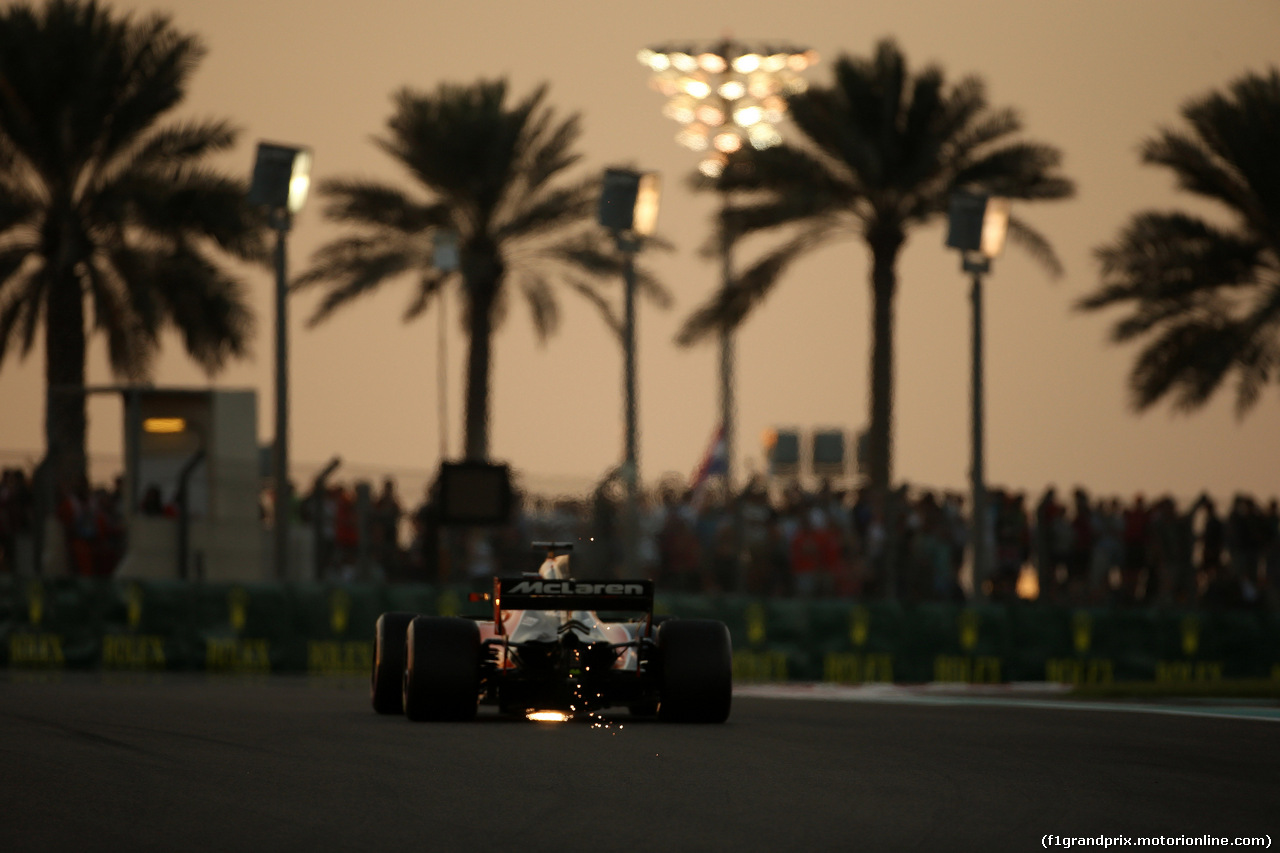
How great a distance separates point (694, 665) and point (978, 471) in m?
11.4

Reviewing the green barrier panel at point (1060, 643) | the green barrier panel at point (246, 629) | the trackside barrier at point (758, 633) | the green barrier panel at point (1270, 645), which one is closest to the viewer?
the trackside barrier at point (758, 633)

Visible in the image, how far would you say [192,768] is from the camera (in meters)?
9.01

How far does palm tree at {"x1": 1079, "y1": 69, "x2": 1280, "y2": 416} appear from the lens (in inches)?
1143

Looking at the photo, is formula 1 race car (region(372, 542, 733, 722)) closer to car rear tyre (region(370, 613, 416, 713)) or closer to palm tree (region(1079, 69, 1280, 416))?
car rear tyre (region(370, 613, 416, 713))

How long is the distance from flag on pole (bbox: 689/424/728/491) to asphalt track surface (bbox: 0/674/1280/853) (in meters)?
28.8

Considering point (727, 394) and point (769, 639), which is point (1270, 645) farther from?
point (727, 394)

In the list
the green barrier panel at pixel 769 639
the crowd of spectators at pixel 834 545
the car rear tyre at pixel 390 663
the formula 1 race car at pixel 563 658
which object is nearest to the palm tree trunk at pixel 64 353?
the crowd of spectators at pixel 834 545

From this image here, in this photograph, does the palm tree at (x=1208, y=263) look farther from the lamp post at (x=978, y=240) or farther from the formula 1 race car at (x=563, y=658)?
the formula 1 race car at (x=563, y=658)

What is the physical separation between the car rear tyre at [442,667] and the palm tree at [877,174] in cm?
1975

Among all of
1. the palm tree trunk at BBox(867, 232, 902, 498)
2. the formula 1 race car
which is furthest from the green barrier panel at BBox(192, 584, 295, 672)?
the palm tree trunk at BBox(867, 232, 902, 498)

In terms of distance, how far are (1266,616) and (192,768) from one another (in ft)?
53.8

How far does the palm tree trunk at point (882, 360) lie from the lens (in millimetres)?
31547

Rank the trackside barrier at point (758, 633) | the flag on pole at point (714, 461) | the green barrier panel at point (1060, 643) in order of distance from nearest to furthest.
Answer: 1. the trackside barrier at point (758, 633)
2. the green barrier panel at point (1060, 643)
3. the flag on pole at point (714, 461)

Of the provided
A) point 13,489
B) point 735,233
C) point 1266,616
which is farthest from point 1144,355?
point 13,489
